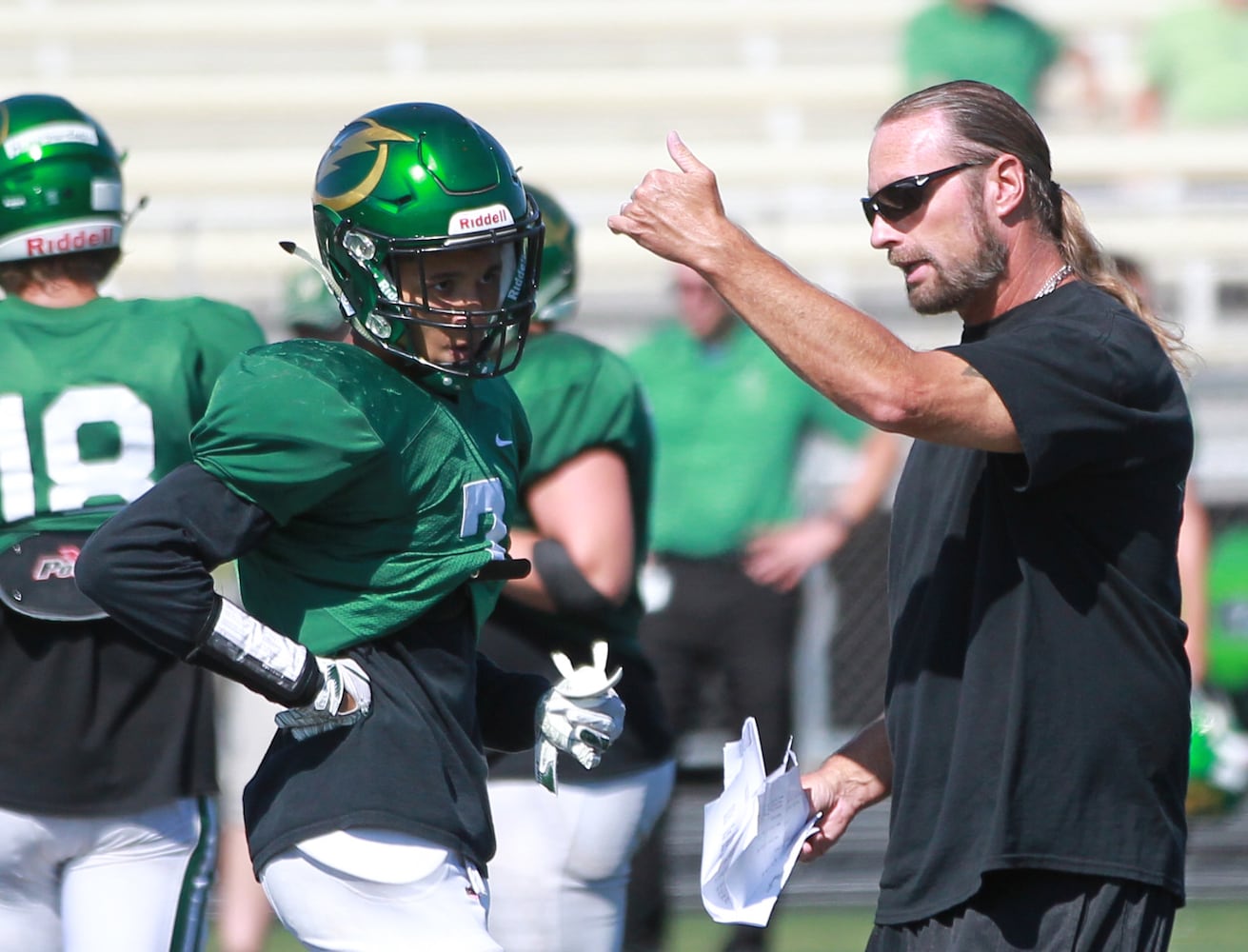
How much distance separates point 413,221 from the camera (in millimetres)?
2611

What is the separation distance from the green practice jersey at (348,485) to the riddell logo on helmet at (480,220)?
→ 0.71 feet

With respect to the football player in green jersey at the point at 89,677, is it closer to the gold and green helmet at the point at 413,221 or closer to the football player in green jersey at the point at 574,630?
the football player in green jersey at the point at 574,630

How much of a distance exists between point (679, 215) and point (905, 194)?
0.37m

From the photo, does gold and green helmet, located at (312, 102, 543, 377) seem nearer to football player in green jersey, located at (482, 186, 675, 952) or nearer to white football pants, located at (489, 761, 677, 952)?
football player in green jersey, located at (482, 186, 675, 952)

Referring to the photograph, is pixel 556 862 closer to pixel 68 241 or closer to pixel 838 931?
pixel 68 241

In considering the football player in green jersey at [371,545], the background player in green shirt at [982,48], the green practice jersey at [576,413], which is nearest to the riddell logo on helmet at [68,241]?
the green practice jersey at [576,413]

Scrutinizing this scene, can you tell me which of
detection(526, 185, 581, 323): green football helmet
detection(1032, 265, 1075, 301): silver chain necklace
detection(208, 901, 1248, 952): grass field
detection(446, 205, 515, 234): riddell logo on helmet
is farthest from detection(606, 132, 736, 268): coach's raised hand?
detection(208, 901, 1248, 952): grass field

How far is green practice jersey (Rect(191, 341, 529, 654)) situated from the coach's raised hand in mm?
370

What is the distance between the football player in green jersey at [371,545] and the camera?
2441 mm

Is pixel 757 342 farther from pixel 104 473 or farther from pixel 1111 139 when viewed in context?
pixel 1111 139

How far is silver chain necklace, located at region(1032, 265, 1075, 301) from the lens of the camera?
9.07 feet

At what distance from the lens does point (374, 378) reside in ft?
8.38

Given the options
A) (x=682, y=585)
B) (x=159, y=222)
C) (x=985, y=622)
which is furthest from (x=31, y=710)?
(x=159, y=222)

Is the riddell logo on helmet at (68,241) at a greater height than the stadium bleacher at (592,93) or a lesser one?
greater
